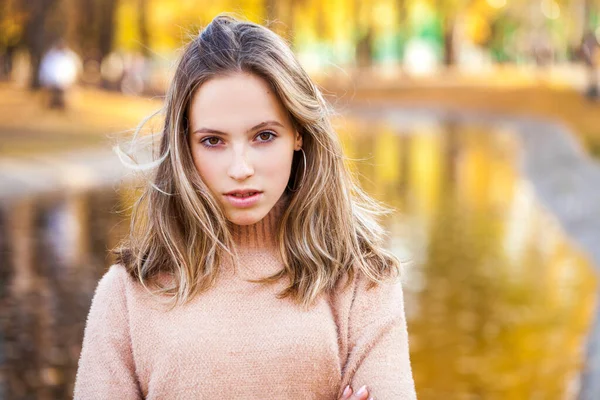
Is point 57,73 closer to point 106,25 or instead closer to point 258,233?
point 106,25

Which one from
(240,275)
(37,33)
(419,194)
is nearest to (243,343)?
(240,275)

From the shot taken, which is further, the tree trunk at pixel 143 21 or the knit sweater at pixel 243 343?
the tree trunk at pixel 143 21

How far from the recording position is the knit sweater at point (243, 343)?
7.97 ft

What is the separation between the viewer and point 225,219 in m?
2.53

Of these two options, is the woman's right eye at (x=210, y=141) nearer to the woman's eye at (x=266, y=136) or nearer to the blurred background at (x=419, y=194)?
the woman's eye at (x=266, y=136)

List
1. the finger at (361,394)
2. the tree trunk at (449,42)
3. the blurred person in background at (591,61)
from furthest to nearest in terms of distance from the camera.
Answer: the tree trunk at (449,42)
the blurred person in background at (591,61)
the finger at (361,394)

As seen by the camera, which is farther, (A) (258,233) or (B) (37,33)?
(B) (37,33)

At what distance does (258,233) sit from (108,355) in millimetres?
394

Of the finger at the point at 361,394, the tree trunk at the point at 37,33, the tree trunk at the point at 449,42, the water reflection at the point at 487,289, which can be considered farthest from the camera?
the tree trunk at the point at 449,42

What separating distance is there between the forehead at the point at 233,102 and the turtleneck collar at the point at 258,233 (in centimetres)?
23

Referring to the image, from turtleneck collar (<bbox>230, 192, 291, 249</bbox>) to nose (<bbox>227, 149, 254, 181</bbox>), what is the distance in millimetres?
155

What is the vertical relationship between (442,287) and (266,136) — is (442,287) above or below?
below

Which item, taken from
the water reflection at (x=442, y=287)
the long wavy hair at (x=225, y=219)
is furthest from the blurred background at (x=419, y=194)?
the long wavy hair at (x=225, y=219)

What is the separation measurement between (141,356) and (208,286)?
19cm
